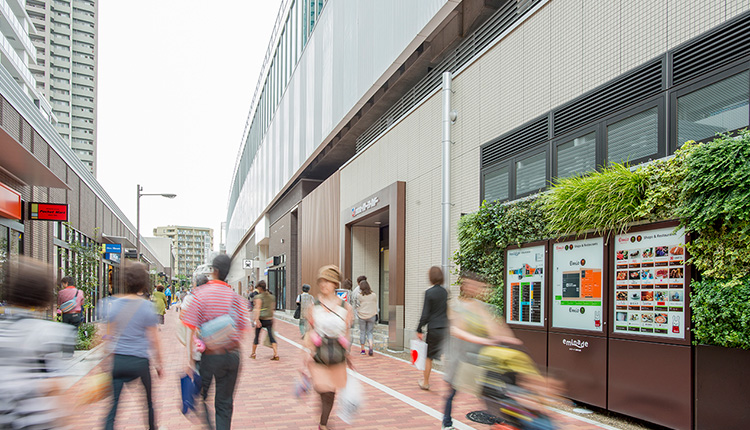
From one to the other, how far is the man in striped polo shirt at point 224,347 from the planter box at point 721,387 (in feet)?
14.2

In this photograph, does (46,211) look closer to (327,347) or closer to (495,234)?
(495,234)

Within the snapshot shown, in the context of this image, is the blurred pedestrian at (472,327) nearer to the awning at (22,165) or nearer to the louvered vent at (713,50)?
the louvered vent at (713,50)

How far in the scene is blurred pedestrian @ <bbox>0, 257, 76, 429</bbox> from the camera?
10.2 ft

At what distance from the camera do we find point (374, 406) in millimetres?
7293

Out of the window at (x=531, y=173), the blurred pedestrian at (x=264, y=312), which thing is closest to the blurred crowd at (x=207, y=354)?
the window at (x=531, y=173)

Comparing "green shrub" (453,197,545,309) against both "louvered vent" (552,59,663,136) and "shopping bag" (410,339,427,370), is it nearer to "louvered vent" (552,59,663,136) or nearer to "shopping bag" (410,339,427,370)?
"louvered vent" (552,59,663,136)

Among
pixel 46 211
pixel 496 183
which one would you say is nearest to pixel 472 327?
pixel 496 183

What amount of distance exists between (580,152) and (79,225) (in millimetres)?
21746

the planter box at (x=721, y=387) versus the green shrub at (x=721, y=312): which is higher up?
the green shrub at (x=721, y=312)

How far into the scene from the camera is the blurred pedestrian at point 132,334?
4840 millimetres

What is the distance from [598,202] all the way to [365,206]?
1103 centimetres

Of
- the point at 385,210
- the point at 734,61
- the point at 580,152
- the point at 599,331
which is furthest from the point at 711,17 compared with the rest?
the point at 385,210

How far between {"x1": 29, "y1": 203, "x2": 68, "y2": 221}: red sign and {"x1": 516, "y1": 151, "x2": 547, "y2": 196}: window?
12.3m

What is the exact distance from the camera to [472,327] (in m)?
4.38
